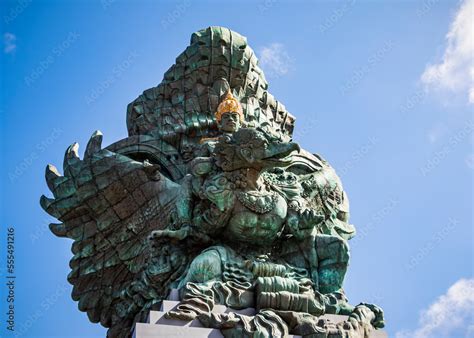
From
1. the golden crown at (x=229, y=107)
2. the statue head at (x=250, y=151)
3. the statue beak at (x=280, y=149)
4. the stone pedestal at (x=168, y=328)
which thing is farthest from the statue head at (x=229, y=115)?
the stone pedestal at (x=168, y=328)

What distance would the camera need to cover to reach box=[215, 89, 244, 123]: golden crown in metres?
16.3

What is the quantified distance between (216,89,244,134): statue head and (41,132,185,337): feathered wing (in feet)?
4.13

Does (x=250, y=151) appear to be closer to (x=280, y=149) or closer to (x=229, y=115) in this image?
(x=280, y=149)

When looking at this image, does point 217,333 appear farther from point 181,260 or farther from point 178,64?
point 178,64

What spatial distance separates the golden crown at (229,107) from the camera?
16.3 meters

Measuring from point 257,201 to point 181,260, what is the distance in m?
1.41

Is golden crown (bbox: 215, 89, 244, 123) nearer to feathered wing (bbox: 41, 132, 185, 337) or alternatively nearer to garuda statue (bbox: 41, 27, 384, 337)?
garuda statue (bbox: 41, 27, 384, 337)

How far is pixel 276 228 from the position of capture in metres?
14.9

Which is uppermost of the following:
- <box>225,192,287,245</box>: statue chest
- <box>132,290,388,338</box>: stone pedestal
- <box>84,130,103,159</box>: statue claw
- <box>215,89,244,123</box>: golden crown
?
<box>215,89,244,123</box>: golden crown

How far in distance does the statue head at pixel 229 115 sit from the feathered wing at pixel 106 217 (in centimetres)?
126

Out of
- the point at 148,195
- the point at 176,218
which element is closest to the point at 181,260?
the point at 176,218

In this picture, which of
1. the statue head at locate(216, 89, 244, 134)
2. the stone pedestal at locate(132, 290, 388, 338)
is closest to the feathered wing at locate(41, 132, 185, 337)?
the statue head at locate(216, 89, 244, 134)

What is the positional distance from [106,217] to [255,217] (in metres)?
2.98

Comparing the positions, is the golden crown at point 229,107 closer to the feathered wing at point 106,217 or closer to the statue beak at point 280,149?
the feathered wing at point 106,217
